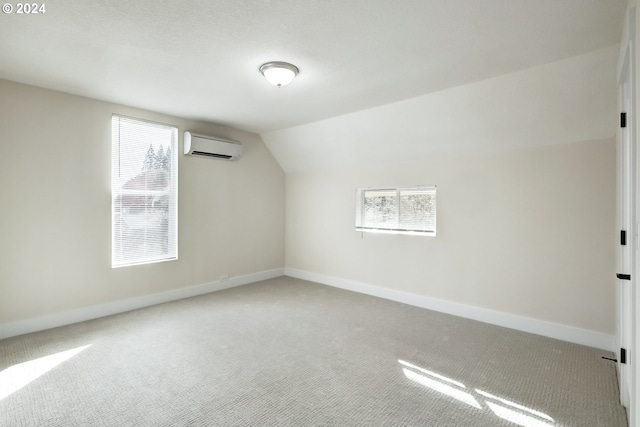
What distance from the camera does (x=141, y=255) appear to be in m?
4.16

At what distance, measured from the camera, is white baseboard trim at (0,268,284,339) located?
129 inches

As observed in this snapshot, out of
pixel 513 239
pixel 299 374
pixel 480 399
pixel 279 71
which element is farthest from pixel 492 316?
pixel 279 71

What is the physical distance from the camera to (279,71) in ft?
9.16

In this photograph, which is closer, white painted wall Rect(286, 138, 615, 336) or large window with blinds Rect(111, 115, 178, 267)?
white painted wall Rect(286, 138, 615, 336)

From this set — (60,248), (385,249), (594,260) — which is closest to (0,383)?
(60,248)

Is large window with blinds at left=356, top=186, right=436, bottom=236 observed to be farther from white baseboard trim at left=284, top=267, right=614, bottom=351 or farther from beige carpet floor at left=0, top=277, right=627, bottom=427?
beige carpet floor at left=0, top=277, right=627, bottom=427

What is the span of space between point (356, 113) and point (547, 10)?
2.37 meters

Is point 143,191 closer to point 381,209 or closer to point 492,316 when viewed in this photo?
point 381,209

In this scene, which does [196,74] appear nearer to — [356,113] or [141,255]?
[356,113]

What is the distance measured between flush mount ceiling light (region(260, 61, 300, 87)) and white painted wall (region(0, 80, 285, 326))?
223cm

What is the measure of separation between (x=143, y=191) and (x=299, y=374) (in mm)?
3111

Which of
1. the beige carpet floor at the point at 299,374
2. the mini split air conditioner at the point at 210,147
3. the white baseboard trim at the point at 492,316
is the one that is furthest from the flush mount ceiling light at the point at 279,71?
the white baseboard trim at the point at 492,316

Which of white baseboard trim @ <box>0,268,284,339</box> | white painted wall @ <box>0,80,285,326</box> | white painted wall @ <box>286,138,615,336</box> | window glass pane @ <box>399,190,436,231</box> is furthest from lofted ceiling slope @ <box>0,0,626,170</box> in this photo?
white baseboard trim @ <box>0,268,284,339</box>

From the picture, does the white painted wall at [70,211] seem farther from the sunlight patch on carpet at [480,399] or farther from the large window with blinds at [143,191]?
the sunlight patch on carpet at [480,399]
